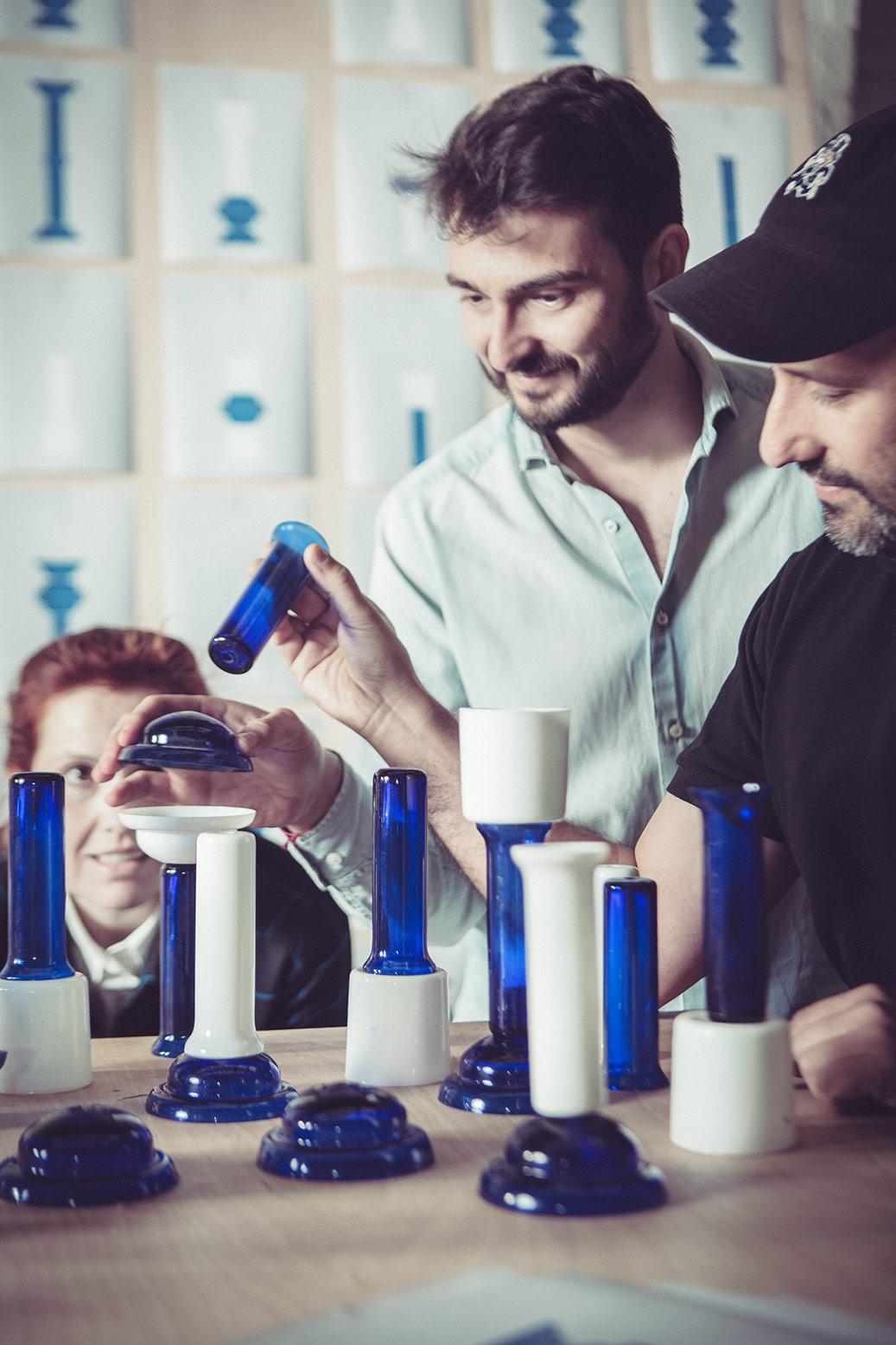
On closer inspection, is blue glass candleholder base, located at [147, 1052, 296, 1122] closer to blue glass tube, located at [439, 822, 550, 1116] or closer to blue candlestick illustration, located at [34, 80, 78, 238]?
blue glass tube, located at [439, 822, 550, 1116]

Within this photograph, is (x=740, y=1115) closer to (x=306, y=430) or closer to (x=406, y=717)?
(x=406, y=717)

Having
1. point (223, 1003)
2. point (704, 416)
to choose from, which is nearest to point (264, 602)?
point (223, 1003)

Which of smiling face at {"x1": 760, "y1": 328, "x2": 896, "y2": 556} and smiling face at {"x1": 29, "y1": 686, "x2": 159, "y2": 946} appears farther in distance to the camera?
smiling face at {"x1": 29, "y1": 686, "x2": 159, "y2": 946}

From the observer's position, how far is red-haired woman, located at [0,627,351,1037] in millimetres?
1801

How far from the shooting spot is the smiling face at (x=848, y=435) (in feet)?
3.80

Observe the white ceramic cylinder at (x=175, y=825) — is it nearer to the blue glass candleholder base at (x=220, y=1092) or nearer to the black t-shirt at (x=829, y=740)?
the blue glass candleholder base at (x=220, y=1092)

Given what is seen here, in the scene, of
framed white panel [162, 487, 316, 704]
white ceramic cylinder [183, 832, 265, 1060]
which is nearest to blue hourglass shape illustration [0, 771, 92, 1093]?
white ceramic cylinder [183, 832, 265, 1060]

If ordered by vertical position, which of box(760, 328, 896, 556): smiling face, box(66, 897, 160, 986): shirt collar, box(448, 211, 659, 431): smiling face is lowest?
box(66, 897, 160, 986): shirt collar

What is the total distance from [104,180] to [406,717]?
1.72 metres

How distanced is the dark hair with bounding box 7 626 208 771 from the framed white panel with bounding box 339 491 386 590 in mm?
797

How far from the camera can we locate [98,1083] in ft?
3.31

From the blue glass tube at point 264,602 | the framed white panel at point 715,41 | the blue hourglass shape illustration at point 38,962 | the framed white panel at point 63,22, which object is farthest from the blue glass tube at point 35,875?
the framed white panel at point 715,41

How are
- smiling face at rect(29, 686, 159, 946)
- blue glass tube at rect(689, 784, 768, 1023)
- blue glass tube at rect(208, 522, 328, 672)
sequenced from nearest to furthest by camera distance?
1. blue glass tube at rect(689, 784, 768, 1023)
2. blue glass tube at rect(208, 522, 328, 672)
3. smiling face at rect(29, 686, 159, 946)

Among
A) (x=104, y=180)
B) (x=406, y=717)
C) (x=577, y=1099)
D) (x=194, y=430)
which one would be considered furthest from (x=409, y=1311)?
(x=104, y=180)
